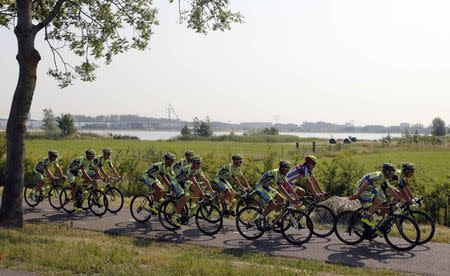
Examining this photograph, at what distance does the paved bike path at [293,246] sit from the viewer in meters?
9.41

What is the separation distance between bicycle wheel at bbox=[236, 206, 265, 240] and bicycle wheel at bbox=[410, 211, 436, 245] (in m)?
3.26

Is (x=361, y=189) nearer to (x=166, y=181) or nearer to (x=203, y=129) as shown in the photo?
(x=166, y=181)

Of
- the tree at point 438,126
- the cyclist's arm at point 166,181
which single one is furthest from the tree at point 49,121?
the cyclist's arm at point 166,181

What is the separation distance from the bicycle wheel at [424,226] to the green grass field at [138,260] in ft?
7.13

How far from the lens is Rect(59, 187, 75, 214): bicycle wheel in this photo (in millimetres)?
14997

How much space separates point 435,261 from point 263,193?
152 inches

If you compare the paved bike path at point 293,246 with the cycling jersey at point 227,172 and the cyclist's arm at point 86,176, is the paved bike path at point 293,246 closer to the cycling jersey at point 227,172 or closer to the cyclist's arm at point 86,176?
the cyclist's arm at point 86,176

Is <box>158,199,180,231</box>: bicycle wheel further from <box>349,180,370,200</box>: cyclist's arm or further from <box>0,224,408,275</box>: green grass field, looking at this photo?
<box>349,180,370,200</box>: cyclist's arm

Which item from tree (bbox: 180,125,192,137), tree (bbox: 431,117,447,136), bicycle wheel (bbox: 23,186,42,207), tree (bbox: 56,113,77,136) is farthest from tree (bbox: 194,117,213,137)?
bicycle wheel (bbox: 23,186,42,207)

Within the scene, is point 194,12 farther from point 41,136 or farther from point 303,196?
point 41,136

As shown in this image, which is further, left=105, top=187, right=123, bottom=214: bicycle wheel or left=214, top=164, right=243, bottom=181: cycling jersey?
left=105, top=187, right=123, bottom=214: bicycle wheel

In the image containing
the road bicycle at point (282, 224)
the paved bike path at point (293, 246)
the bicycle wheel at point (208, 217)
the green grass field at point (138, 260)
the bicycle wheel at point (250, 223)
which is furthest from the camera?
the bicycle wheel at point (208, 217)

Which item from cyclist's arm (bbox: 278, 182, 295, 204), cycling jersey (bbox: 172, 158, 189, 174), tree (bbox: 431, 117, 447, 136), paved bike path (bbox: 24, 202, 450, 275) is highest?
tree (bbox: 431, 117, 447, 136)

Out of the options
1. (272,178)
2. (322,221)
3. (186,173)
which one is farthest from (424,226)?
(186,173)
